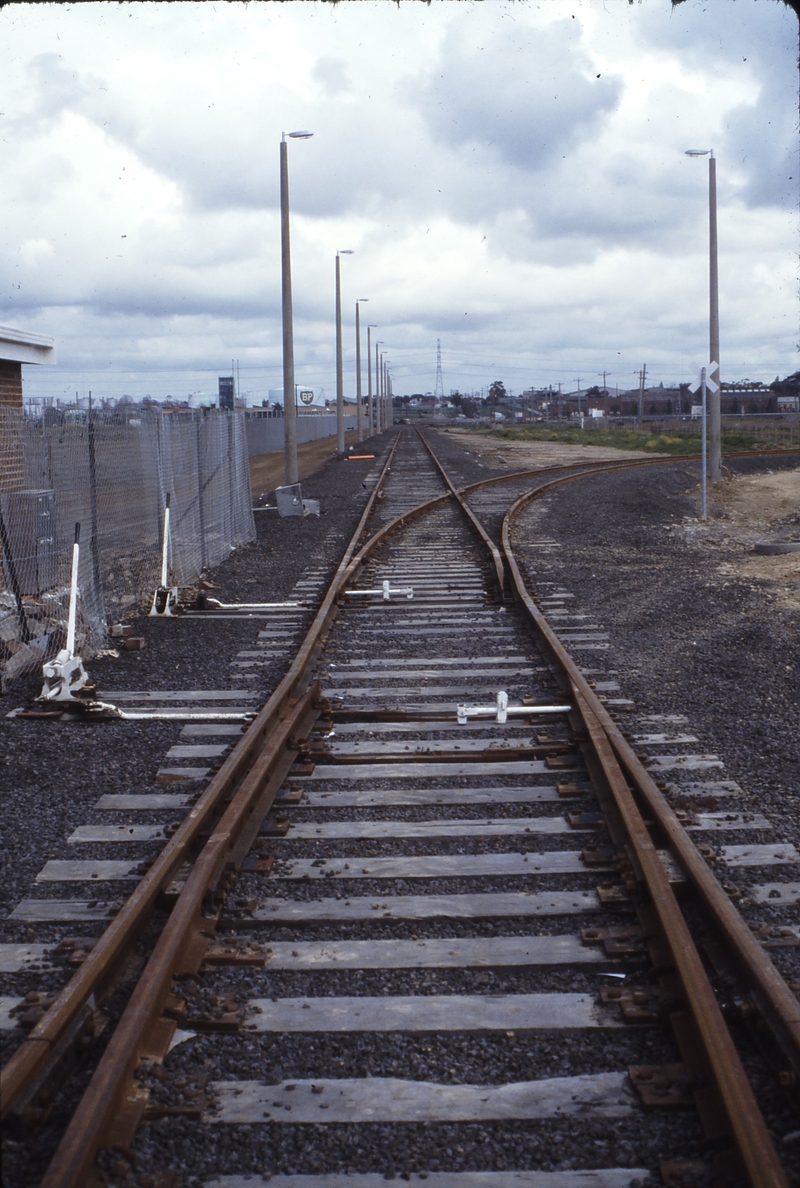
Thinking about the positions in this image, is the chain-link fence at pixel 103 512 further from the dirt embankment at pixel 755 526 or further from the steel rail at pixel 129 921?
the dirt embankment at pixel 755 526

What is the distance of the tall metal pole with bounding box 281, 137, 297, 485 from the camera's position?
23353 mm

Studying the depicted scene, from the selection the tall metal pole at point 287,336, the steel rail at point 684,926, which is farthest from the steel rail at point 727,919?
the tall metal pole at point 287,336

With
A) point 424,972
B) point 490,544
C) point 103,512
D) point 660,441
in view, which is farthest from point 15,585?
point 660,441

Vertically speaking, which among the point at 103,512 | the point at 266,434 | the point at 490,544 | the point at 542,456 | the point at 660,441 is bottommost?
the point at 490,544

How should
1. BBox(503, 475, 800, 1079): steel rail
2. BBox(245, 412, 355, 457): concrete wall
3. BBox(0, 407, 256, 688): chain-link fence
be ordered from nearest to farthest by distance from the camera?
BBox(503, 475, 800, 1079): steel rail → BBox(0, 407, 256, 688): chain-link fence → BBox(245, 412, 355, 457): concrete wall

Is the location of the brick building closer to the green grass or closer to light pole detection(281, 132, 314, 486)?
light pole detection(281, 132, 314, 486)

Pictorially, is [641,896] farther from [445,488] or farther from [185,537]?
[445,488]

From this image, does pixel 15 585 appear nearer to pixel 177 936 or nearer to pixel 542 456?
pixel 177 936

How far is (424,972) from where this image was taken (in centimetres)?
385

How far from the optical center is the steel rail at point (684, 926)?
2.73 m

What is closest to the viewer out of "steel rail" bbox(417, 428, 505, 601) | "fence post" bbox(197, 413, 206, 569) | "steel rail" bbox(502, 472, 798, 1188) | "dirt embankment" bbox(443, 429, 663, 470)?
"steel rail" bbox(502, 472, 798, 1188)

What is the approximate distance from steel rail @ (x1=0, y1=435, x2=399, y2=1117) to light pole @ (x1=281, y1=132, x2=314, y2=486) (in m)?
17.4

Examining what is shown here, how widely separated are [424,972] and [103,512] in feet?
32.1

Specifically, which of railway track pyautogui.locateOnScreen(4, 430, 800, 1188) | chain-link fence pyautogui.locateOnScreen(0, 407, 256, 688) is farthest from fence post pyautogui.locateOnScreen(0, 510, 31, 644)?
railway track pyautogui.locateOnScreen(4, 430, 800, 1188)
